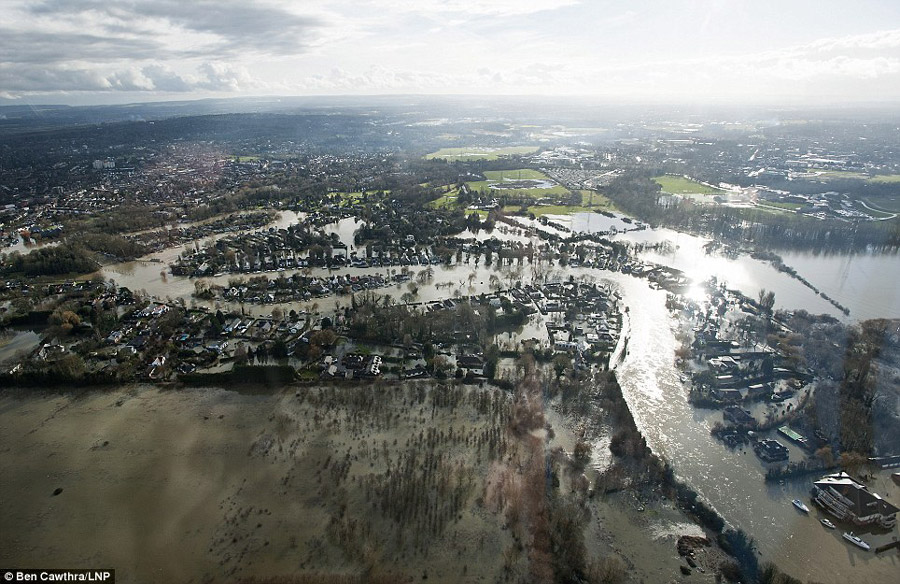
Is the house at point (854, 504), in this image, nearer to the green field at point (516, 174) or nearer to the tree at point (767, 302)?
the tree at point (767, 302)

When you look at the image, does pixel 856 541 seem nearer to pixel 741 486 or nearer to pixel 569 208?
pixel 741 486

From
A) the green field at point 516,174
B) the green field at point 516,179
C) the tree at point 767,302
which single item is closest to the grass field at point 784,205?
the green field at point 516,179

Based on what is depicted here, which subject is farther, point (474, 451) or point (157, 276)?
point (157, 276)

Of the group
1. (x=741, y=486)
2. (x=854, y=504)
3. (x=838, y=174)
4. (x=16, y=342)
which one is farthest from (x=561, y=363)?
(x=838, y=174)

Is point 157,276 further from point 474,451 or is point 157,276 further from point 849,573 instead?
point 849,573

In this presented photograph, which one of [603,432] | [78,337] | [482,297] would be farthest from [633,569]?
[78,337]
